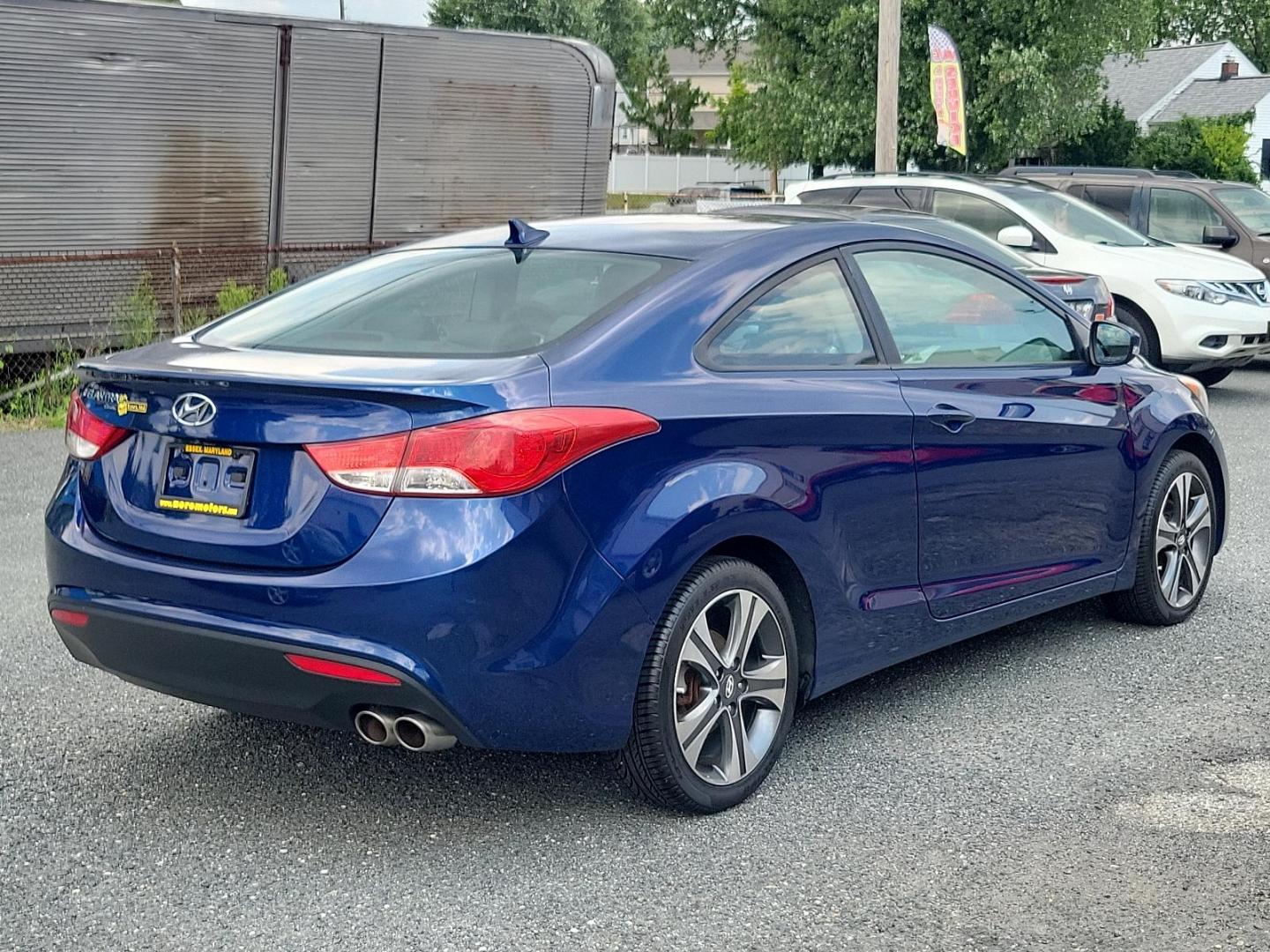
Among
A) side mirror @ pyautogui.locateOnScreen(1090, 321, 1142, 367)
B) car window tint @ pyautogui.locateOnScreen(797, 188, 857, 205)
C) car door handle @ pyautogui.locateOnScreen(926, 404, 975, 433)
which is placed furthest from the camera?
car window tint @ pyautogui.locateOnScreen(797, 188, 857, 205)

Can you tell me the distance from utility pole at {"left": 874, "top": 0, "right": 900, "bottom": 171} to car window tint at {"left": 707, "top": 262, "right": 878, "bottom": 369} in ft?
49.8

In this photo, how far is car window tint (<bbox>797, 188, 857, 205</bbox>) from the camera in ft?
49.3

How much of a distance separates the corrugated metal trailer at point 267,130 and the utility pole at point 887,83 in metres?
3.99

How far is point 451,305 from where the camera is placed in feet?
15.2

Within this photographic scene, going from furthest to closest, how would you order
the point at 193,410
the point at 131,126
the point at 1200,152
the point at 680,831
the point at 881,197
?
the point at 1200,152 < the point at 881,197 < the point at 131,126 < the point at 680,831 < the point at 193,410

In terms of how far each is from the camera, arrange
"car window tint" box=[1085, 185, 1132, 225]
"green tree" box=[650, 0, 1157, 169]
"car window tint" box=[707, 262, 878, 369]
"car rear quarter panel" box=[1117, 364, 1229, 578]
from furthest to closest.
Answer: "green tree" box=[650, 0, 1157, 169]
"car window tint" box=[1085, 185, 1132, 225]
"car rear quarter panel" box=[1117, 364, 1229, 578]
"car window tint" box=[707, 262, 878, 369]

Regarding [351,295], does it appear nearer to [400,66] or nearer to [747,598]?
[747,598]

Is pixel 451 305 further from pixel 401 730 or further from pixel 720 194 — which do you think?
pixel 720 194

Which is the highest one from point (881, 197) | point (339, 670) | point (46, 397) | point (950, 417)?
point (881, 197)

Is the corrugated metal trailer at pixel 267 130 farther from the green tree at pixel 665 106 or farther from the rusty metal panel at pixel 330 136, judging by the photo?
the green tree at pixel 665 106

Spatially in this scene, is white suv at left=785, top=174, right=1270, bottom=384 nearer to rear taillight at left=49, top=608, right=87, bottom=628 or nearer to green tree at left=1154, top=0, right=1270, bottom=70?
rear taillight at left=49, top=608, right=87, bottom=628

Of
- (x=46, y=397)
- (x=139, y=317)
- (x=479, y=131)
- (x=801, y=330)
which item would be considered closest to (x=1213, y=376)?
(x=479, y=131)

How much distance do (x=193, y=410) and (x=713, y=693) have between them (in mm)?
1488

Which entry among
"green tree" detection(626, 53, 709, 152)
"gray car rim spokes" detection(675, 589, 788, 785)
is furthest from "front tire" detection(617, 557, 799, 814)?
"green tree" detection(626, 53, 709, 152)
